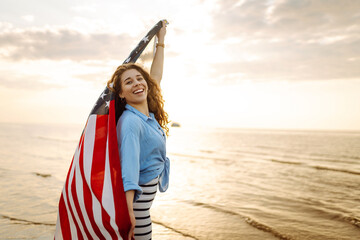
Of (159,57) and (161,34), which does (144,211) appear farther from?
(161,34)

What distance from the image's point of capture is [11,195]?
6973mm

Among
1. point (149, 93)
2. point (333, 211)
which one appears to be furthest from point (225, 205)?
point (149, 93)

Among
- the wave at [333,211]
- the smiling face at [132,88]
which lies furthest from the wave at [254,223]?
the smiling face at [132,88]

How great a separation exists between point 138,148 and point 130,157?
96 mm

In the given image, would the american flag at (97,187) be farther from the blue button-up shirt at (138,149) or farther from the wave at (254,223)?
the wave at (254,223)

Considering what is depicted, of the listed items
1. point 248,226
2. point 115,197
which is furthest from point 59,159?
point 115,197

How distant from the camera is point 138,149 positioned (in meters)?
2.09

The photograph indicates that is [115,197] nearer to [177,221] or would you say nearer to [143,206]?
[143,206]

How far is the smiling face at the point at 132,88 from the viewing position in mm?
2441

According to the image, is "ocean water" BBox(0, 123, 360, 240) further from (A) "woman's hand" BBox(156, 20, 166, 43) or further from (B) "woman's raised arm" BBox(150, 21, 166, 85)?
(A) "woman's hand" BBox(156, 20, 166, 43)

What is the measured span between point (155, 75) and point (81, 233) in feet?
5.99

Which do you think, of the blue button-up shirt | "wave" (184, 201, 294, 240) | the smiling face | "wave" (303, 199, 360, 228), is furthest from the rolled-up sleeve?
"wave" (303, 199, 360, 228)

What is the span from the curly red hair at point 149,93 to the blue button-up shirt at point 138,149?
0.14 metres

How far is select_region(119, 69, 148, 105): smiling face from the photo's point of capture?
2.44m
